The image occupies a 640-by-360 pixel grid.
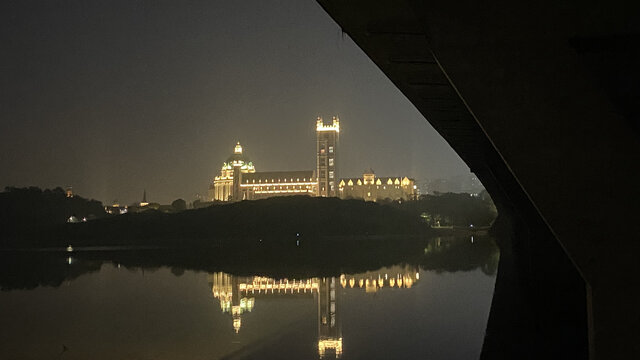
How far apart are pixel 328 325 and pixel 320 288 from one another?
9.54m

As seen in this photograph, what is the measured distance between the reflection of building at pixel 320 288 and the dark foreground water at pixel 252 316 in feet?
0.17

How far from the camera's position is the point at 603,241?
7.38 m

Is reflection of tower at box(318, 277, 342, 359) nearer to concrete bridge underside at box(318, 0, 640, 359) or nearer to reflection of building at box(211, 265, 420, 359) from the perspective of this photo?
reflection of building at box(211, 265, 420, 359)

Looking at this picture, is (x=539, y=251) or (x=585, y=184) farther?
(x=539, y=251)

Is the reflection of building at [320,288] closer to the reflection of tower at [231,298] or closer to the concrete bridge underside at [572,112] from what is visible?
the reflection of tower at [231,298]

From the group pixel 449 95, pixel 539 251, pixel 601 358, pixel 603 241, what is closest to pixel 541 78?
pixel 603 241

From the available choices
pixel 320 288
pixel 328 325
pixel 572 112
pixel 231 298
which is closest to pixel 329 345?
pixel 328 325

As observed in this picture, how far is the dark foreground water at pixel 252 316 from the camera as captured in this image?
47.0ft

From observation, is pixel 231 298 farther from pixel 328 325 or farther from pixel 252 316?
pixel 328 325

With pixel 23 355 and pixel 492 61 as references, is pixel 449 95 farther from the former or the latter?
pixel 23 355

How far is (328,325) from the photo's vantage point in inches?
697

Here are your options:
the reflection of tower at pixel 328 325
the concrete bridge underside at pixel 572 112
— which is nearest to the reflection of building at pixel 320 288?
the reflection of tower at pixel 328 325

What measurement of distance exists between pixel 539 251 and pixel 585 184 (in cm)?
2080

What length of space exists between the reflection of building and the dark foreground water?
2.0 inches
